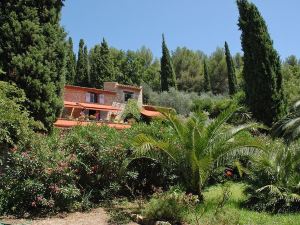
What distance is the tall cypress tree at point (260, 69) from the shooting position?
77.6 feet

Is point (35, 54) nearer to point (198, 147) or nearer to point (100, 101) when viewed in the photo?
point (198, 147)

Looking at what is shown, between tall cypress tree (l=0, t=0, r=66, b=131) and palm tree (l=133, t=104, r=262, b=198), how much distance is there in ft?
15.5

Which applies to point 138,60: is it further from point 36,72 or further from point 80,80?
point 36,72

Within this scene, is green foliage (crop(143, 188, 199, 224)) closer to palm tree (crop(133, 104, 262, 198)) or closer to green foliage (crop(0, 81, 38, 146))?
palm tree (crop(133, 104, 262, 198))

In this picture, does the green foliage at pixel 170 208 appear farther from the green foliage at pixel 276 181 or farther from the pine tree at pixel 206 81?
the pine tree at pixel 206 81

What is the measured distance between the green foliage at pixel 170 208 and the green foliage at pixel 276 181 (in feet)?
6.18

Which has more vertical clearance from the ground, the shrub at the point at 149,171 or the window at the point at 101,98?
the window at the point at 101,98

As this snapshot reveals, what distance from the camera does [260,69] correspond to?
24.0m

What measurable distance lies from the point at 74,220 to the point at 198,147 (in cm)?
382

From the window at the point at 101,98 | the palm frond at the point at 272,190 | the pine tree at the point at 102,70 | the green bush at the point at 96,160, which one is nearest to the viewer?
the palm frond at the point at 272,190

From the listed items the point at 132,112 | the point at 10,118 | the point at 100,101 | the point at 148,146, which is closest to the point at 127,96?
the point at 100,101

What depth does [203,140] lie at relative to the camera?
1120cm

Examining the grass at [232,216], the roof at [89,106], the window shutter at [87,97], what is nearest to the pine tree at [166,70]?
the roof at [89,106]

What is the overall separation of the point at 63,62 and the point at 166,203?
7.87m
